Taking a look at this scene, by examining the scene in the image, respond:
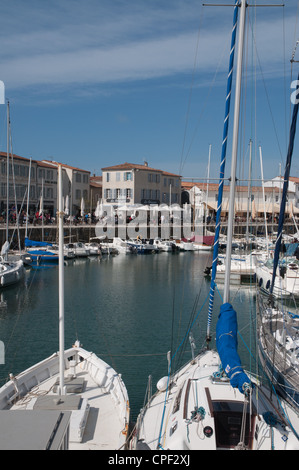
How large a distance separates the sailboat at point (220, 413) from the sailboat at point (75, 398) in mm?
608

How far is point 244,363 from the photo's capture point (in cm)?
1532

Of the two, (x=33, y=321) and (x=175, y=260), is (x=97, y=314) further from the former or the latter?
(x=175, y=260)

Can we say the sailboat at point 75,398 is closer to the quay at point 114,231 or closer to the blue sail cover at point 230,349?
the blue sail cover at point 230,349

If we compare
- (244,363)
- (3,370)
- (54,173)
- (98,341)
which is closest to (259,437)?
(244,363)

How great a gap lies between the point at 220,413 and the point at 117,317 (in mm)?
14843

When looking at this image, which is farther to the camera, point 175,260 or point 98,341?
point 175,260

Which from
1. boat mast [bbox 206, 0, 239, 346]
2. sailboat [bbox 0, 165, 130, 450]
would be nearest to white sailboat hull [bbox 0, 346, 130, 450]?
sailboat [bbox 0, 165, 130, 450]

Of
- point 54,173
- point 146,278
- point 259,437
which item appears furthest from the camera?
point 54,173

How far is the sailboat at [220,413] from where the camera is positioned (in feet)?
24.3

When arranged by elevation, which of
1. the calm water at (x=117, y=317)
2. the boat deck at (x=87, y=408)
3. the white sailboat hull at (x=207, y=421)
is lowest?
the calm water at (x=117, y=317)

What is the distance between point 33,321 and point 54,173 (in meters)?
45.9

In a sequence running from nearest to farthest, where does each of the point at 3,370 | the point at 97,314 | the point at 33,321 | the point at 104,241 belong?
the point at 3,370 < the point at 33,321 < the point at 97,314 < the point at 104,241

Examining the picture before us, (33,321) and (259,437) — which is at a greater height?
(259,437)

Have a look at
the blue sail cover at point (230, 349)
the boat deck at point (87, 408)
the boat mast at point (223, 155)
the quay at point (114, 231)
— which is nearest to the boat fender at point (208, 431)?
the blue sail cover at point (230, 349)
